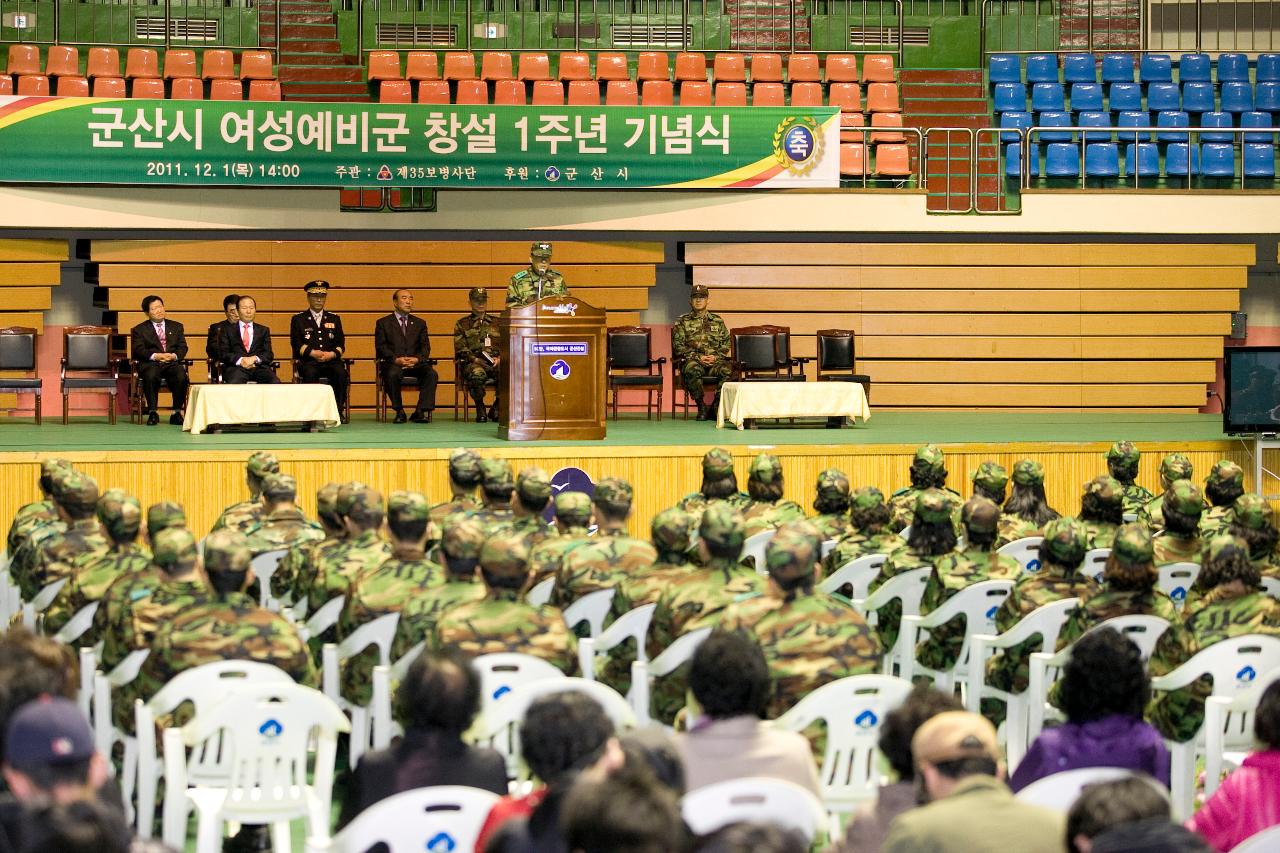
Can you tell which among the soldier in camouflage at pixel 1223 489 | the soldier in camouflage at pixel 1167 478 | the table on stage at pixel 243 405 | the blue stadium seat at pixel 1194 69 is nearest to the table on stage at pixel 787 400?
the table on stage at pixel 243 405

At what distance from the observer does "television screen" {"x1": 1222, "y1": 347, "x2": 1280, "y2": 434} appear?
428 inches

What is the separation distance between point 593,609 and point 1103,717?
7.61ft

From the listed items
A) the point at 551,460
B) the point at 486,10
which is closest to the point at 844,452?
the point at 551,460

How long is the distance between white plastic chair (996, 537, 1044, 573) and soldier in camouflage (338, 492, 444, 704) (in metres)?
2.69

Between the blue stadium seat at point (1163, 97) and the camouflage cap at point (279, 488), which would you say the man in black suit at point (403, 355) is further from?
the blue stadium seat at point (1163, 97)

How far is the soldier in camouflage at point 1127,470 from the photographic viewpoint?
8586mm

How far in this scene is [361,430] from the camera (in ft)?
39.5

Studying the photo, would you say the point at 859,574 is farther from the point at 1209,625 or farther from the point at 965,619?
the point at 1209,625

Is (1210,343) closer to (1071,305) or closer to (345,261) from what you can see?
(1071,305)

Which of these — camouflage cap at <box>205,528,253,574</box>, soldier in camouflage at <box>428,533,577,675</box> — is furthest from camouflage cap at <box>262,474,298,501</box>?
soldier in camouflage at <box>428,533,577,675</box>

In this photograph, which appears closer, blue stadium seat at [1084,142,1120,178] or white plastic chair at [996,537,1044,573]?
white plastic chair at [996,537,1044,573]

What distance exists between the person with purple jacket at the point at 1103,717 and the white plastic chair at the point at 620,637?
174cm

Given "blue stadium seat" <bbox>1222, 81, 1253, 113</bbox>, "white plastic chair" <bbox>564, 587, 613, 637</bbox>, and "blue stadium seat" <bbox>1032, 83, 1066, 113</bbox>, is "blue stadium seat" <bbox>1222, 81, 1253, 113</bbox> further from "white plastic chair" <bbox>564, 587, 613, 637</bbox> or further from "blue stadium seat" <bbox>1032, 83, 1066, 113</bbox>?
"white plastic chair" <bbox>564, 587, 613, 637</bbox>

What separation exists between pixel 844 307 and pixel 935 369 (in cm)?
106
